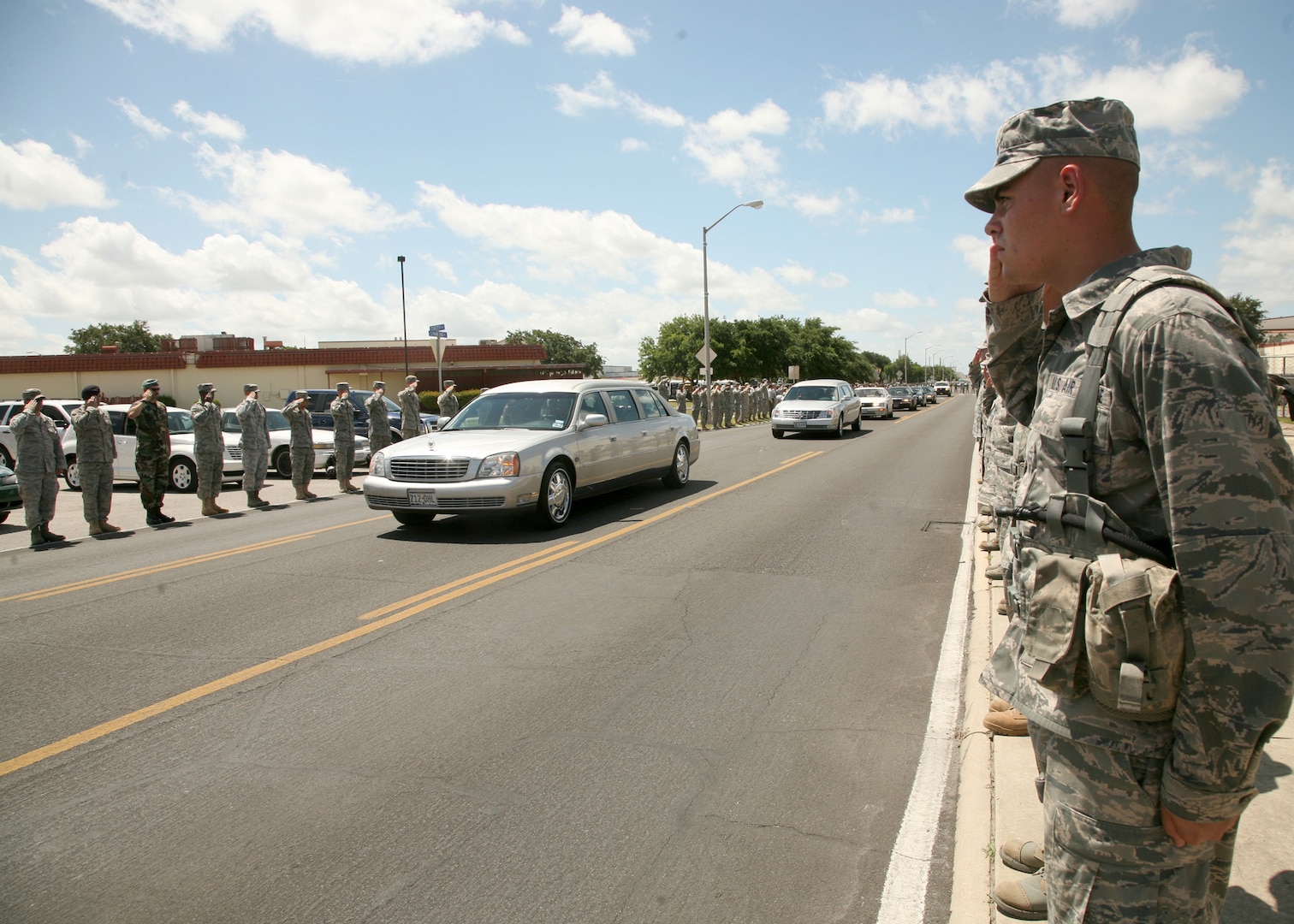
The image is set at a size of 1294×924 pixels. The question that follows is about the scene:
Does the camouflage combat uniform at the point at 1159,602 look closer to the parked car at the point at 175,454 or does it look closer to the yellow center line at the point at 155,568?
the yellow center line at the point at 155,568

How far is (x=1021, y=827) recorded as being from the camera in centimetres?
318

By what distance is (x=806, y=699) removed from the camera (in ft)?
15.4

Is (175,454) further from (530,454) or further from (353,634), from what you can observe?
(353,634)

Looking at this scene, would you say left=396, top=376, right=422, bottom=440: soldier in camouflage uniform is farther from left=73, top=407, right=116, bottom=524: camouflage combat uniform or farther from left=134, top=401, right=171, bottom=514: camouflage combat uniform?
left=73, top=407, right=116, bottom=524: camouflage combat uniform

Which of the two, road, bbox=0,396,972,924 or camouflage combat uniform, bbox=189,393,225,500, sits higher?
camouflage combat uniform, bbox=189,393,225,500

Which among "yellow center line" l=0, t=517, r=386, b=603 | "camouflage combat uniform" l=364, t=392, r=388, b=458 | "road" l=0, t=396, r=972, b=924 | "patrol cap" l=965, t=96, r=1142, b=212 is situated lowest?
"road" l=0, t=396, r=972, b=924

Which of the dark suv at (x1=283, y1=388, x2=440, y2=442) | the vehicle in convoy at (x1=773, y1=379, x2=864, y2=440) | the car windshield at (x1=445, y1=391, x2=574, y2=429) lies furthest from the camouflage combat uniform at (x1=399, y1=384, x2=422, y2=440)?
the vehicle in convoy at (x1=773, y1=379, x2=864, y2=440)

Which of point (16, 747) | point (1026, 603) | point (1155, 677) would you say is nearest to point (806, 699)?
point (1026, 603)

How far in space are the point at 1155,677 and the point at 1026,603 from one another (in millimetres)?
399

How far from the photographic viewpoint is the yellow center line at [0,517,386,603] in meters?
7.27

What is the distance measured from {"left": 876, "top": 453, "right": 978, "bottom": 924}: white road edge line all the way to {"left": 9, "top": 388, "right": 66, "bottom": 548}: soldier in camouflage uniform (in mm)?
10242

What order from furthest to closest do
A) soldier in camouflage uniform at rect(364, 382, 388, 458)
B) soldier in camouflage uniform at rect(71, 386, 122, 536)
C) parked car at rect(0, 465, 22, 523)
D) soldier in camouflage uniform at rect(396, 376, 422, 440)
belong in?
soldier in camouflage uniform at rect(396, 376, 422, 440) → soldier in camouflage uniform at rect(364, 382, 388, 458) → parked car at rect(0, 465, 22, 523) → soldier in camouflage uniform at rect(71, 386, 122, 536)

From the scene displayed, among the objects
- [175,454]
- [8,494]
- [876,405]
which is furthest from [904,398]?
[8,494]

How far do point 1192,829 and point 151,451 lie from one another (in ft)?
43.1
